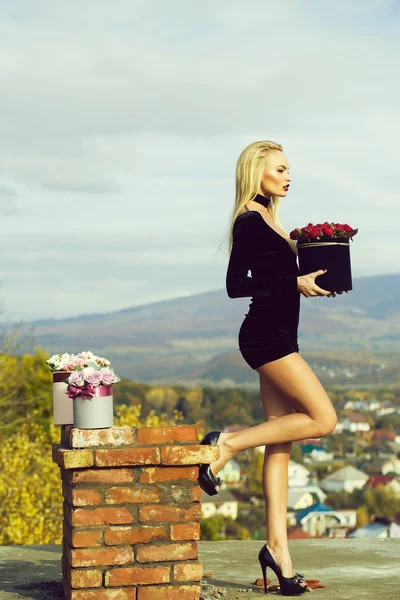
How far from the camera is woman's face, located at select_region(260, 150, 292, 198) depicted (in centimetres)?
579

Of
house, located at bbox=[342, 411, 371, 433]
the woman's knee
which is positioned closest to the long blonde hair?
the woman's knee

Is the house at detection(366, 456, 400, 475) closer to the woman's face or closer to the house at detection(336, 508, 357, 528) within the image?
the house at detection(336, 508, 357, 528)

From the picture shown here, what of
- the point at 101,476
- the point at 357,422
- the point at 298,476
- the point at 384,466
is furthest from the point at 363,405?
the point at 101,476

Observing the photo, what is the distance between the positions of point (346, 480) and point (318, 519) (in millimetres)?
11173

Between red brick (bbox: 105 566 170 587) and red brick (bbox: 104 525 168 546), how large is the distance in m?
0.14

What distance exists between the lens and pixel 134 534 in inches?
200

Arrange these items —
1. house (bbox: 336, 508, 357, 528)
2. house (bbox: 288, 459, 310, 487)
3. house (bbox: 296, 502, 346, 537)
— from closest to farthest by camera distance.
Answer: house (bbox: 296, 502, 346, 537) → house (bbox: 336, 508, 357, 528) → house (bbox: 288, 459, 310, 487)

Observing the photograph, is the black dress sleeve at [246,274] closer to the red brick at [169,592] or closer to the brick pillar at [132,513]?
the brick pillar at [132,513]

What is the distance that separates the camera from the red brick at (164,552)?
5.09 metres

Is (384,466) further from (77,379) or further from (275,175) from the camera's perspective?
(77,379)

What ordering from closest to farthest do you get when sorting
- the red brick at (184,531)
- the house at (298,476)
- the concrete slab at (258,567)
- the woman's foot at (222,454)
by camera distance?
the red brick at (184,531) → the woman's foot at (222,454) → the concrete slab at (258,567) → the house at (298,476)

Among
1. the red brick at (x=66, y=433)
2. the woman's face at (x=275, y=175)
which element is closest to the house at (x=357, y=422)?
the woman's face at (x=275, y=175)

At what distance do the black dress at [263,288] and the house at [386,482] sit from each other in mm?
63979

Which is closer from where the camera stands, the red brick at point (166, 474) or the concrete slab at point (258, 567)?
the red brick at point (166, 474)
